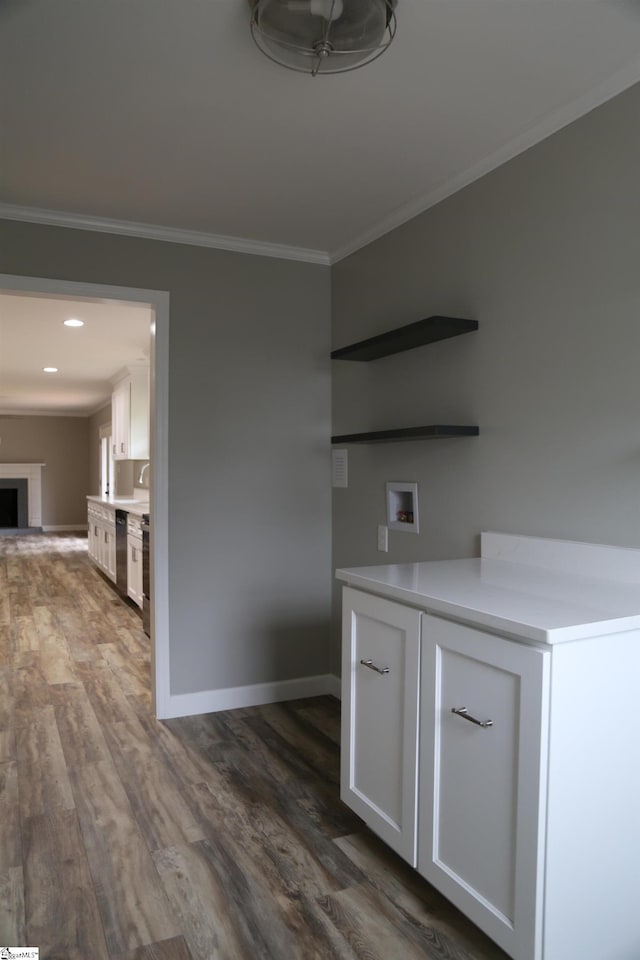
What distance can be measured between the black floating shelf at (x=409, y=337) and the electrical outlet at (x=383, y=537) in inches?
31.8

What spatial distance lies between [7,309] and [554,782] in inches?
183

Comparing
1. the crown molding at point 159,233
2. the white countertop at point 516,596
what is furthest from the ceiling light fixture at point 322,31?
the crown molding at point 159,233

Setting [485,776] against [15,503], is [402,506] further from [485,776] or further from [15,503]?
[15,503]

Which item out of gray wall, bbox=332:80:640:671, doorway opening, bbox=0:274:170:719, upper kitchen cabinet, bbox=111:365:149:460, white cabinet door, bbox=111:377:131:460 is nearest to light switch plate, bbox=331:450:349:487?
gray wall, bbox=332:80:640:671

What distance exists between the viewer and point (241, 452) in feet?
11.4

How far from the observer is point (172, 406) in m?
3.31

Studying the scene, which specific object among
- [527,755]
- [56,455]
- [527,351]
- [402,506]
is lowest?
[527,755]

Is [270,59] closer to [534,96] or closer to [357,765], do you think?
[534,96]

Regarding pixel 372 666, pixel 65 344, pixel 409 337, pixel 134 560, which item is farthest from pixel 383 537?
pixel 65 344

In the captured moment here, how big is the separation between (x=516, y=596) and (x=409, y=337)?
1.32 m

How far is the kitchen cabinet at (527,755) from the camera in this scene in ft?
4.65

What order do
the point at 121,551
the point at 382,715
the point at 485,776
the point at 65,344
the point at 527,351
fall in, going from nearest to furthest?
1. the point at 485,776
2. the point at 382,715
3. the point at 527,351
4. the point at 65,344
5. the point at 121,551

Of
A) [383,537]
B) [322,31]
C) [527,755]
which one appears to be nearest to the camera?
[527,755]

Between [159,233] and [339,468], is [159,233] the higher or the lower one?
the higher one
